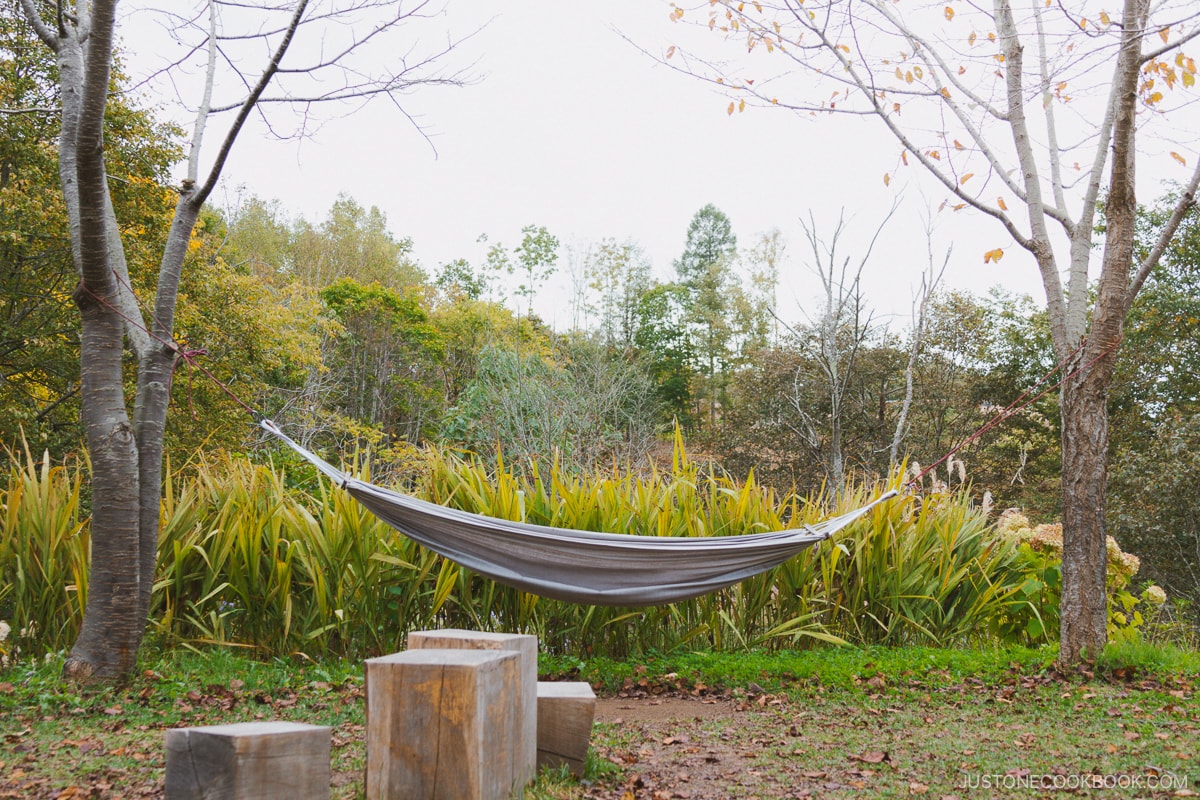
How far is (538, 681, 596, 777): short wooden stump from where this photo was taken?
6.41 ft

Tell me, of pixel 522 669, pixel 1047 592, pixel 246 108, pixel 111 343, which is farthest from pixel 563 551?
pixel 1047 592

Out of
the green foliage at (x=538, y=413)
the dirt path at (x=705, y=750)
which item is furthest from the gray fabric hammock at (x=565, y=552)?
the green foliage at (x=538, y=413)

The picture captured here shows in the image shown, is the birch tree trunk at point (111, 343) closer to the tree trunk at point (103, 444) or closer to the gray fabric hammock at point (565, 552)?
the tree trunk at point (103, 444)

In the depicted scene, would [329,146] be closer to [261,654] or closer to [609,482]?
[609,482]

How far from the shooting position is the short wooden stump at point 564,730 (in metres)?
1.95

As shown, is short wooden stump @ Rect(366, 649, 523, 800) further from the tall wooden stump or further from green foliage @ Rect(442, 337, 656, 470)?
green foliage @ Rect(442, 337, 656, 470)

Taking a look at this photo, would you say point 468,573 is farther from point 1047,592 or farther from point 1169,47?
point 1169,47

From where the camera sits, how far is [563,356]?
15953 mm

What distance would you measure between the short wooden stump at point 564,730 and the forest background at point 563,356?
1.82 meters

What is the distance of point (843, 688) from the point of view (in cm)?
312

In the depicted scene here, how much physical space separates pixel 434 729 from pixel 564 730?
0.51 m

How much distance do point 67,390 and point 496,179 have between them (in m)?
13.8

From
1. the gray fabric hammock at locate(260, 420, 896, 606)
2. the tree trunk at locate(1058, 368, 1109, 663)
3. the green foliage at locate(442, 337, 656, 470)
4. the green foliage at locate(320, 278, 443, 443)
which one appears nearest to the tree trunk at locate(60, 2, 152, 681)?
the gray fabric hammock at locate(260, 420, 896, 606)

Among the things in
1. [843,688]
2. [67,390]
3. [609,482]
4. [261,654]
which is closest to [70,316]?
[67,390]
